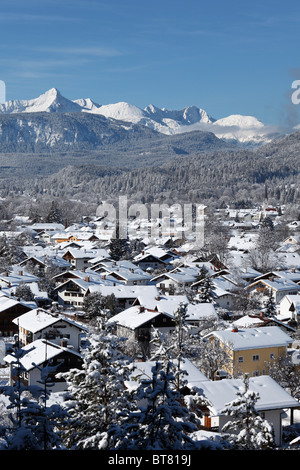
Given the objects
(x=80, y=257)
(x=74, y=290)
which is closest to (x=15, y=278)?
(x=74, y=290)

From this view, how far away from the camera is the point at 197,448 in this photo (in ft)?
18.0

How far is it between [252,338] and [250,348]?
1.74ft

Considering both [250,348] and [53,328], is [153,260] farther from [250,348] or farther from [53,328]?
[250,348]

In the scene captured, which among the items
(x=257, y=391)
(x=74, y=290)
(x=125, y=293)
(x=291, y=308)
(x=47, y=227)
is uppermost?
(x=47, y=227)

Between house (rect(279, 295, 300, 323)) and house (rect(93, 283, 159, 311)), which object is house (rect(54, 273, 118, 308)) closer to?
house (rect(93, 283, 159, 311))

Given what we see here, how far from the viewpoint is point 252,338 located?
1756 cm

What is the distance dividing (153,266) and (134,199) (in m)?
70.7

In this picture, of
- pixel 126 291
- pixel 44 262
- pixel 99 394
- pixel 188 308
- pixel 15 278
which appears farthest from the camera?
pixel 44 262

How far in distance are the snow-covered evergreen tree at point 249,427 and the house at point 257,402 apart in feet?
14.7

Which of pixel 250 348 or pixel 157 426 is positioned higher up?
pixel 157 426

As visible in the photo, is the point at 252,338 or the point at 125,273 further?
the point at 125,273

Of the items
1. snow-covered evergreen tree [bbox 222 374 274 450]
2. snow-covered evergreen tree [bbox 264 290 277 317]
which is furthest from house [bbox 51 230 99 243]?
snow-covered evergreen tree [bbox 222 374 274 450]
